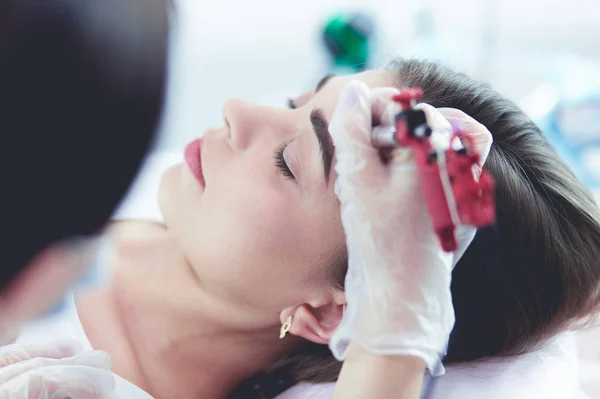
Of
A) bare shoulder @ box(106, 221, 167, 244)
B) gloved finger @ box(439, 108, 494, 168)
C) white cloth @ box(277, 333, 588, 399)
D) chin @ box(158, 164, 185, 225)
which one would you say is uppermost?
gloved finger @ box(439, 108, 494, 168)

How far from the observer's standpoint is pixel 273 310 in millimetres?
1076

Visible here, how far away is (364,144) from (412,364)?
307mm

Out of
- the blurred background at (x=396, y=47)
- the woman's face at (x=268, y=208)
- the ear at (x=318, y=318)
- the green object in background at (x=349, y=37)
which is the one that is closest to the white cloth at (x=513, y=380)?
the ear at (x=318, y=318)

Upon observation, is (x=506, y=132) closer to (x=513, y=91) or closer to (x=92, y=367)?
(x=92, y=367)

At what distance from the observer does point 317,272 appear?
990 millimetres

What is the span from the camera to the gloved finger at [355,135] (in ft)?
2.38

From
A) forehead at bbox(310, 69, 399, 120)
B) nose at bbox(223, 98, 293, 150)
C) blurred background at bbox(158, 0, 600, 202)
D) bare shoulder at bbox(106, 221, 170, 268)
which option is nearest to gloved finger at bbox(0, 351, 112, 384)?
bare shoulder at bbox(106, 221, 170, 268)

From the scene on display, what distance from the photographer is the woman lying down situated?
3.19ft

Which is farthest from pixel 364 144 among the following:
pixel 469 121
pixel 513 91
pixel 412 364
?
pixel 513 91

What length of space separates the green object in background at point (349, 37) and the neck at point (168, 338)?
1.27 metres

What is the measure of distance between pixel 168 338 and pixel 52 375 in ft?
1.06

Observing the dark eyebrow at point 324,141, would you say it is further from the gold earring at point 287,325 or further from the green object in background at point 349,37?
the green object in background at point 349,37

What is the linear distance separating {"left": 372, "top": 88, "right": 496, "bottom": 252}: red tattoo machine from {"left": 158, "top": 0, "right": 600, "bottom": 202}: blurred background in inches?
57.2

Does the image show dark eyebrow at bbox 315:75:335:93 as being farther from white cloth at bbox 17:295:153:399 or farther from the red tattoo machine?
white cloth at bbox 17:295:153:399
